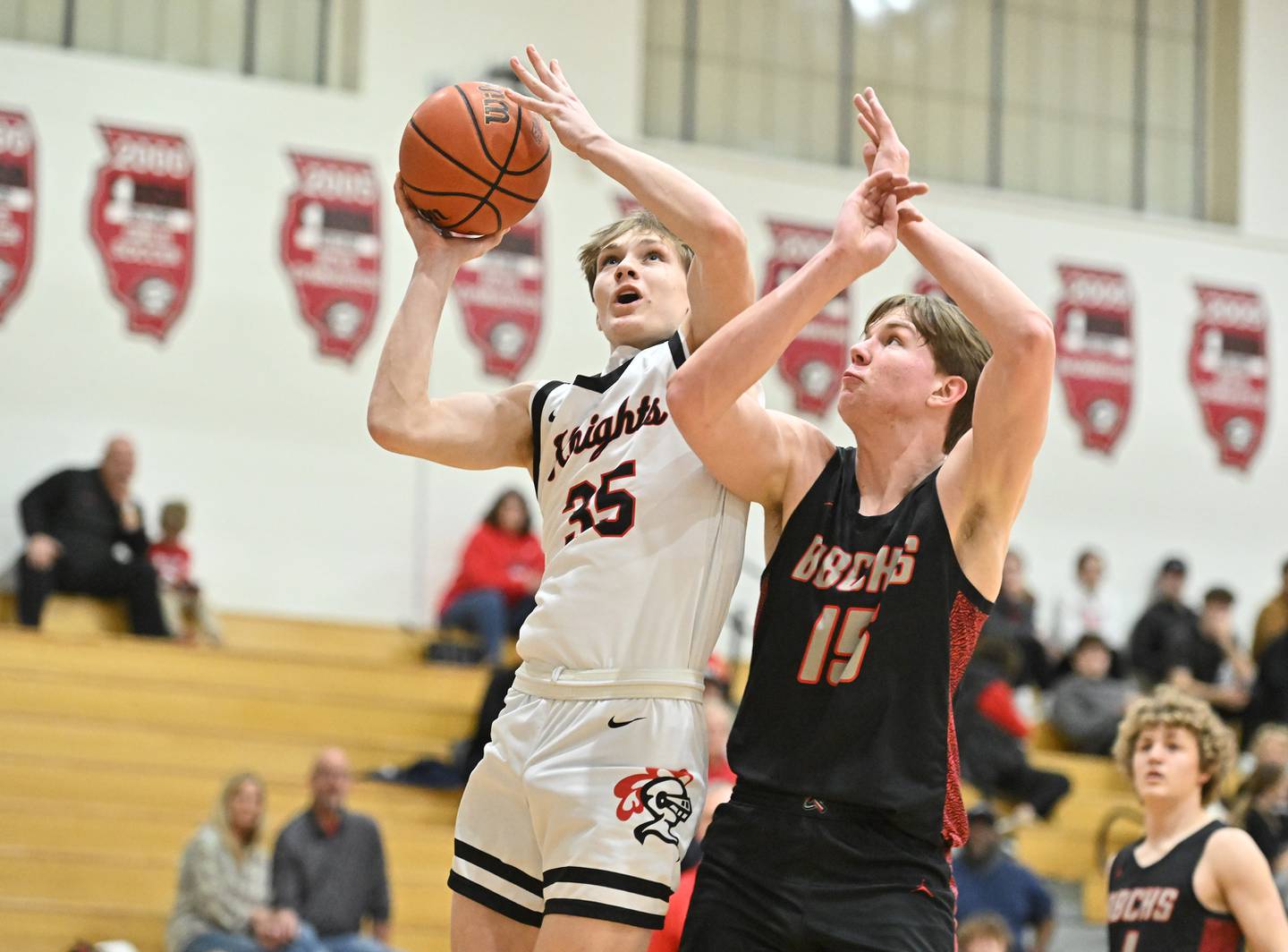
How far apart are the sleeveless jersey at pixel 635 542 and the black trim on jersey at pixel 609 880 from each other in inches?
17.2

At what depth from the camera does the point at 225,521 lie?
1388 centimetres

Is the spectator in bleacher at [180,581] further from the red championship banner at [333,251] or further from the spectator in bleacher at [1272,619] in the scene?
the spectator in bleacher at [1272,619]

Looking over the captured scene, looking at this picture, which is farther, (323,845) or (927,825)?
(323,845)

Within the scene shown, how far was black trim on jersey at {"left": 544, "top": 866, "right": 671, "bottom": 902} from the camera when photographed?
373cm

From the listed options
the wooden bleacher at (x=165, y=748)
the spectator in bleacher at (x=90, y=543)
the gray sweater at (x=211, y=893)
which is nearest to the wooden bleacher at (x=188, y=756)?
the wooden bleacher at (x=165, y=748)

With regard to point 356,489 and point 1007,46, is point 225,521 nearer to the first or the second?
point 356,489

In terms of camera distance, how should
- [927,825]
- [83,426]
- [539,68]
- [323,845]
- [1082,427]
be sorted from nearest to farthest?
[927,825]
[539,68]
[323,845]
[83,426]
[1082,427]

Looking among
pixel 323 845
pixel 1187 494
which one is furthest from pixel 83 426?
pixel 1187 494

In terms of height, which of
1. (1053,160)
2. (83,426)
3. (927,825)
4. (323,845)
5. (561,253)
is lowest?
(323,845)

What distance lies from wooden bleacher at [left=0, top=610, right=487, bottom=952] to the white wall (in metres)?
0.92

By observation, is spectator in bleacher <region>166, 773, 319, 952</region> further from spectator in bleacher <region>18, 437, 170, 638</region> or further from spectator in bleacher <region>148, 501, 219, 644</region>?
spectator in bleacher <region>148, 501, 219, 644</region>

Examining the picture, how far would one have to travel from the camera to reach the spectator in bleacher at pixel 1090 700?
13.9 metres

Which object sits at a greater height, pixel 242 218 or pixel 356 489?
pixel 242 218

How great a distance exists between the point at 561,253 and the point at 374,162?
66.4 inches
